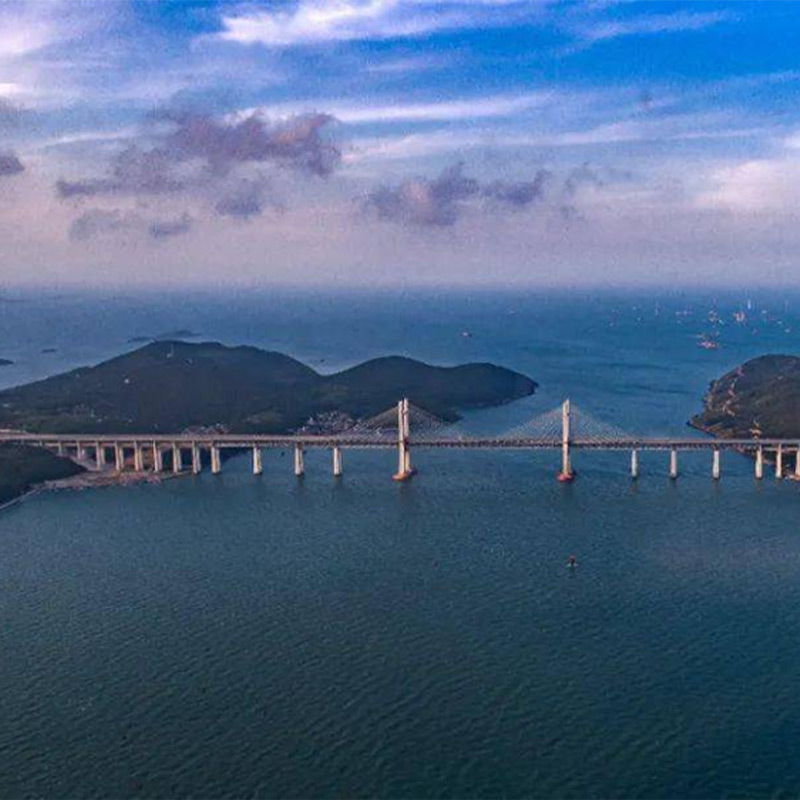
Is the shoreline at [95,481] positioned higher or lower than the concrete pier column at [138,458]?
lower

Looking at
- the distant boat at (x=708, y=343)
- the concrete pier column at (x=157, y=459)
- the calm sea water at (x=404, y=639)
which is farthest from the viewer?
the distant boat at (x=708, y=343)

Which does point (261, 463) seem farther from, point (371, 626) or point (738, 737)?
point (738, 737)

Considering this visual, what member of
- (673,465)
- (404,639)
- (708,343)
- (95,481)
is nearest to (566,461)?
(673,465)

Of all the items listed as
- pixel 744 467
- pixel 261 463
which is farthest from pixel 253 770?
pixel 744 467

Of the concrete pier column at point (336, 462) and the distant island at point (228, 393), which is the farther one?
the distant island at point (228, 393)

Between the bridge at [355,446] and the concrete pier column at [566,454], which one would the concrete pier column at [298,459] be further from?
the concrete pier column at [566,454]

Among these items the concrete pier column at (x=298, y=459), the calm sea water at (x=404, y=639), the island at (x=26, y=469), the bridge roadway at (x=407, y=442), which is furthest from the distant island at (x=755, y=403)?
the island at (x=26, y=469)

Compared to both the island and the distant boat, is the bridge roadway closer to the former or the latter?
the island
